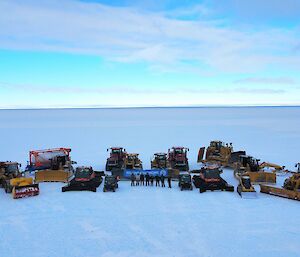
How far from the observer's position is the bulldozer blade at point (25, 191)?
46.4 ft

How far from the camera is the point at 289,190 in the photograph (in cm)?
1402

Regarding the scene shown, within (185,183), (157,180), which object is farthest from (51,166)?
(185,183)

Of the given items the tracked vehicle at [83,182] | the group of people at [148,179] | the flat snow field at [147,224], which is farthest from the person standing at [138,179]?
the tracked vehicle at [83,182]

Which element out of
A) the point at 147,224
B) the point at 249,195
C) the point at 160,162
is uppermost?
the point at 160,162

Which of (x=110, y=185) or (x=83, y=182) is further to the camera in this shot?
(x=83, y=182)

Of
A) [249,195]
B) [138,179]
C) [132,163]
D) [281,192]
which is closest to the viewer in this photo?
[249,195]

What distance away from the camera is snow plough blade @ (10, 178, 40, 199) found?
14178mm

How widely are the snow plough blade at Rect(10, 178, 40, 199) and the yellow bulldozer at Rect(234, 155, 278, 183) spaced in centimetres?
1018

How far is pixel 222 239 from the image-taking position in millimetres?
10109

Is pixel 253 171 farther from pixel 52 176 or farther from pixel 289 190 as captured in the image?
pixel 52 176

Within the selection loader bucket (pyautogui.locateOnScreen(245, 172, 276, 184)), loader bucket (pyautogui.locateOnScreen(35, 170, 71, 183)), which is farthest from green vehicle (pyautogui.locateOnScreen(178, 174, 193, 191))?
loader bucket (pyautogui.locateOnScreen(35, 170, 71, 183))

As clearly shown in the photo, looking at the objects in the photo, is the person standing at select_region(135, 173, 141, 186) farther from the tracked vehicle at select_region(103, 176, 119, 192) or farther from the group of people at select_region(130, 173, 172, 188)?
the tracked vehicle at select_region(103, 176, 119, 192)

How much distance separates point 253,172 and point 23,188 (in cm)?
1158

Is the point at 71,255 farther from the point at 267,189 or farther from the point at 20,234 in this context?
the point at 267,189
